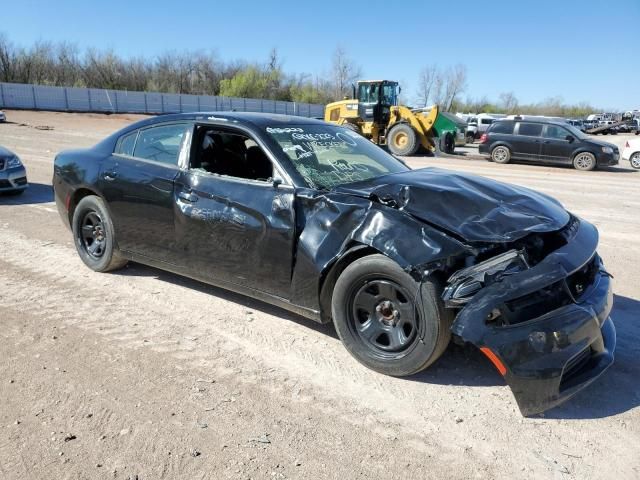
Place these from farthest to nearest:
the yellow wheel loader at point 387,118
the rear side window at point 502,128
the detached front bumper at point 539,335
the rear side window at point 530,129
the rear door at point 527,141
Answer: the yellow wheel loader at point 387,118 → the rear side window at point 502,128 → the rear side window at point 530,129 → the rear door at point 527,141 → the detached front bumper at point 539,335

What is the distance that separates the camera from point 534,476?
239 cm

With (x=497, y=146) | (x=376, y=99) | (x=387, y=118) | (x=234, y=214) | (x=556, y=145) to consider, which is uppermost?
(x=376, y=99)

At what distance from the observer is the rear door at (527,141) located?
18.8m

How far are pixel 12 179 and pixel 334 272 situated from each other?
7577mm

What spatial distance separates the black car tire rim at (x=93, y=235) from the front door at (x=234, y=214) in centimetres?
126

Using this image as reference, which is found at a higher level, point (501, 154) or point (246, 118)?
point (246, 118)

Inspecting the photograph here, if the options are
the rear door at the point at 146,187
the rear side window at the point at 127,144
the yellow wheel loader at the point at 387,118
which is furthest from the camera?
the yellow wheel loader at the point at 387,118

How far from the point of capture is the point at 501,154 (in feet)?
64.8

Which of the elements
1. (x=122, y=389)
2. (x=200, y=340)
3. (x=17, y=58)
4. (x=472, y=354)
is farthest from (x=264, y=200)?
(x=17, y=58)

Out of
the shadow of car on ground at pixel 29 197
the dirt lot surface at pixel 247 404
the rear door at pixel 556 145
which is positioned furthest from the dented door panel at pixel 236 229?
the rear door at pixel 556 145

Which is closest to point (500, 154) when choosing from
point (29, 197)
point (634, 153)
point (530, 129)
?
point (530, 129)

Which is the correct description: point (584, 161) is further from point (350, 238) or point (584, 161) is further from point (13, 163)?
point (350, 238)

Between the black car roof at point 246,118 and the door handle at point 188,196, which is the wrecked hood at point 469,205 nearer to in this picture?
the black car roof at point 246,118

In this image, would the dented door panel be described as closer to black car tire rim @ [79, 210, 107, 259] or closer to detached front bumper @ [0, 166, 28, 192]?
black car tire rim @ [79, 210, 107, 259]
